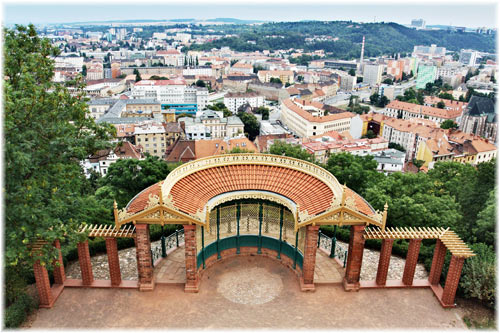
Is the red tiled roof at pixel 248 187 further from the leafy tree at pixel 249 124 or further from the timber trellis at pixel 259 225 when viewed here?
the leafy tree at pixel 249 124

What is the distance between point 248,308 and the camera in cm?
2077

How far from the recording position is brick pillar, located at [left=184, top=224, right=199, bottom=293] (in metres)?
20.8

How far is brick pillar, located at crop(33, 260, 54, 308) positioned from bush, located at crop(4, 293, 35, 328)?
0.50 meters

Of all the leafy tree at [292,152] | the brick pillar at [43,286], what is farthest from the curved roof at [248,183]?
the leafy tree at [292,152]

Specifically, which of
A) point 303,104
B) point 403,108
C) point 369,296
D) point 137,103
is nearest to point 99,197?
point 369,296

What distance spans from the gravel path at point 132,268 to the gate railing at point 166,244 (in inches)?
55.6

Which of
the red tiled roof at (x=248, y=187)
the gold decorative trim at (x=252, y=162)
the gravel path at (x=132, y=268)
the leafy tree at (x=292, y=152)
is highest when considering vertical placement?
the gold decorative trim at (x=252, y=162)

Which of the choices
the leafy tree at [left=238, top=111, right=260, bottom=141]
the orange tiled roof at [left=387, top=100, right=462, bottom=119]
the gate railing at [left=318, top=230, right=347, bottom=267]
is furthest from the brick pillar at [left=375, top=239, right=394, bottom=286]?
the orange tiled roof at [left=387, top=100, right=462, bottom=119]

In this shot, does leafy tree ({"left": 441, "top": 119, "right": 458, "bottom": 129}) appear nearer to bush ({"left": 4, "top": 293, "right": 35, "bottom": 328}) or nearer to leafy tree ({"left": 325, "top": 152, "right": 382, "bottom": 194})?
leafy tree ({"left": 325, "top": 152, "right": 382, "bottom": 194})

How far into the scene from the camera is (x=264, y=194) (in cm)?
2323

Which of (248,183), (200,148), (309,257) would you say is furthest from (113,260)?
(200,148)

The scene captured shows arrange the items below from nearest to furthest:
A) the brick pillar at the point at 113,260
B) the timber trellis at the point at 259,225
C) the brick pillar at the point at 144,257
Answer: the timber trellis at the point at 259,225 → the brick pillar at the point at 144,257 → the brick pillar at the point at 113,260

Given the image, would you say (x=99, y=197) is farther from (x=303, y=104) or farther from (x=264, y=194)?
(x=303, y=104)

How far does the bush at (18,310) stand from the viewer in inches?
722
